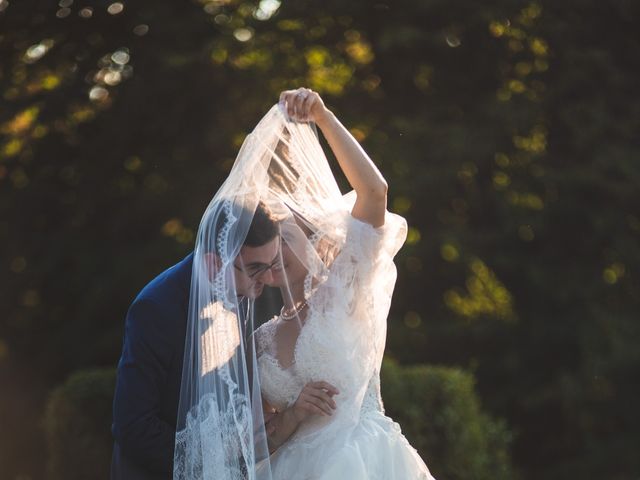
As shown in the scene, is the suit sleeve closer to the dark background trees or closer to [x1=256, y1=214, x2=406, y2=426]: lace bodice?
[x1=256, y1=214, x2=406, y2=426]: lace bodice

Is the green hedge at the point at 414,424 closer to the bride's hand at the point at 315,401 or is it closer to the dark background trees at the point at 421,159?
the dark background trees at the point at 421,159

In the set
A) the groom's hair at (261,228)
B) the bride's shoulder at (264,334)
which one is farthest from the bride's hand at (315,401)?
the groom's hair at (261,228)

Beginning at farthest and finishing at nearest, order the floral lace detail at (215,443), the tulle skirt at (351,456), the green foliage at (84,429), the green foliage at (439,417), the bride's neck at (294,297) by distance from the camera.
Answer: the green foliage at (84,429) → the green foliage at (439,417) → the bride's neck at (294,297) → the tulle skirt at (351,456) → the floral lace detail at (215,443)

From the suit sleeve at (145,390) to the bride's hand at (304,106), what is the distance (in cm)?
89

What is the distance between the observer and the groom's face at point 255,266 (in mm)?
3801

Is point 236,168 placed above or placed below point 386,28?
above

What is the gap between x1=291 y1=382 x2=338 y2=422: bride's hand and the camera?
3.80 metres

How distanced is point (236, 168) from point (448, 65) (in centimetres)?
584

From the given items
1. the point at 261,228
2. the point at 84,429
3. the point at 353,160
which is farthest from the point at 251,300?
the point at 84,429

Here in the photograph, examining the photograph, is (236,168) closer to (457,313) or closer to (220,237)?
(220,237)

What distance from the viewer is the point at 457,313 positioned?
384 inches

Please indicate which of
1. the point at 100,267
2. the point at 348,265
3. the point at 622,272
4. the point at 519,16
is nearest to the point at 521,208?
the point at 622,272

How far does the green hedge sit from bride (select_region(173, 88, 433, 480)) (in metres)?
3.20

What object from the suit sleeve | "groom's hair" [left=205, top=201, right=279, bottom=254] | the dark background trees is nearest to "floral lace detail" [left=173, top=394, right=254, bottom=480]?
the suit sleeve
